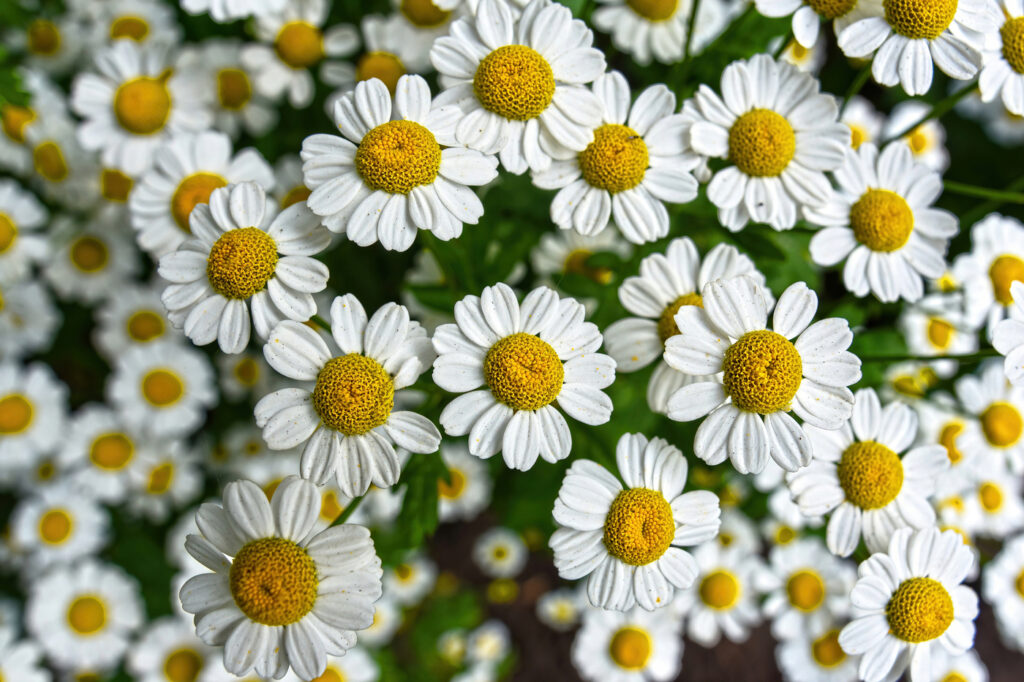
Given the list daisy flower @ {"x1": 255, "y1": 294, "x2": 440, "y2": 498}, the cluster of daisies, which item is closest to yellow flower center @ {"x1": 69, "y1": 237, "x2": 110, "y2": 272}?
the cluster of daisies

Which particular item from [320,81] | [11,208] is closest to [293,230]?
[320,81]

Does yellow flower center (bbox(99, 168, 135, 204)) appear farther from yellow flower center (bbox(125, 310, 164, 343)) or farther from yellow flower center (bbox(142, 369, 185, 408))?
yellow flower center (bbox(142, 369, 185, 408))

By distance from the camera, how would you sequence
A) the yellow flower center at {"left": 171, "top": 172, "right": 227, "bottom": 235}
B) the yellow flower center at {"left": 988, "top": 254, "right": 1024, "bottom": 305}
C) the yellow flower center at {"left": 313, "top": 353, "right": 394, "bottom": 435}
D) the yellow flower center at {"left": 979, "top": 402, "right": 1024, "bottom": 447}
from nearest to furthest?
the yellow flower center at {"left": 313, "top": 353, "right": 394, "bottom": 435}, the yellow flower center at {"left": 171, "top": 172, "right": 227, "bottom": 235}, the yellow flower center at {"left": 988, "top": 254, "right": 1024, "bottom": 305}, the yellow flower center at {"left": 979, "top": 402, "right": 1024, "bottom": 447}

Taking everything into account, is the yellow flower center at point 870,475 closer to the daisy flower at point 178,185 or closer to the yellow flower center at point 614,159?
the yellow flower center at point 614,159

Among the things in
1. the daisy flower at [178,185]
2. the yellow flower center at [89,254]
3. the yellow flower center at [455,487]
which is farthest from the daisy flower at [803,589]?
the yellow flower center at [89,254]

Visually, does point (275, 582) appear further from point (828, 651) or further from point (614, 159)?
point (828, 651)

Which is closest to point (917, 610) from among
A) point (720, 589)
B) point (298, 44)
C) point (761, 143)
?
point (720, 589)

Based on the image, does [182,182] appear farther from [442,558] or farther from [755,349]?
[442,558]
